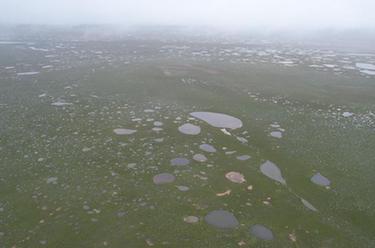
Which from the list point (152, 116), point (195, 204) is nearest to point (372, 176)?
point (195, 204)

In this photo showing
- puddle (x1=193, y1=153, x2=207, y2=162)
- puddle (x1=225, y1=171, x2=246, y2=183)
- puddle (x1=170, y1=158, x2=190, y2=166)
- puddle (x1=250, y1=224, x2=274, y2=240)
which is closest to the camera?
puddle (x1=250, y1=224, x2=274, y2=240)

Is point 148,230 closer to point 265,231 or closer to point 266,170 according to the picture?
point 265,231

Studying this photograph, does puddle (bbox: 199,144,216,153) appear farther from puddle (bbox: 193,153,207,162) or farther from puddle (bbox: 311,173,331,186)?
puddle (bbox: 311,173,331,186)

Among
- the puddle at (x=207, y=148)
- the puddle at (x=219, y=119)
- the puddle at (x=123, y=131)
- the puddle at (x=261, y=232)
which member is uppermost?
the puddle at (x=123, y=131)

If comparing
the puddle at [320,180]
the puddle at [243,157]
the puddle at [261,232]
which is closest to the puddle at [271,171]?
the puddle at [243,157]

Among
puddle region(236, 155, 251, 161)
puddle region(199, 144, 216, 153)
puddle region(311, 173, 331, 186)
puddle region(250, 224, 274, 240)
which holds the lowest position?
puddle region(250, 224, 274, 240)

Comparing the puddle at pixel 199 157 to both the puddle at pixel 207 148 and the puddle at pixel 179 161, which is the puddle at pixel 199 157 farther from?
the puddle at pixel 207 148

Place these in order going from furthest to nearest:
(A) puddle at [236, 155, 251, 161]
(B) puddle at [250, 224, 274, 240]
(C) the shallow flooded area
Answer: (A) puddle at [236, 155, 251, 161], (C) the shallow flooded area, (B) puddle at [250, 224, 274, 240]

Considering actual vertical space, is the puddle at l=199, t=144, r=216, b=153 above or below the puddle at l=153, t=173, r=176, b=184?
above

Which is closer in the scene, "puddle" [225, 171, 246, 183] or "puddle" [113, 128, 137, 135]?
"puddle" [225, 171, 246, 183]

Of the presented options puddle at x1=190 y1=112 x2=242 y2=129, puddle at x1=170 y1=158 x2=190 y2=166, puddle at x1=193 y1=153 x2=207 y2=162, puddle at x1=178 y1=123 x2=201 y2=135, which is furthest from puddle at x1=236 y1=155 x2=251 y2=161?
puddle at x1=190 y1=112 x2=242 y2=129
